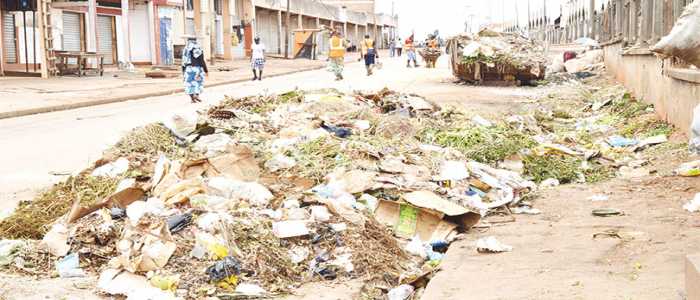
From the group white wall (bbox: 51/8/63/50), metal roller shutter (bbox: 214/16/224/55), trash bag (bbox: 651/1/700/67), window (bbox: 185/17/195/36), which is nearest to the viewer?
trash bag (bbox: 651/1/700/67)

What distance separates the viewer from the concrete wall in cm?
917

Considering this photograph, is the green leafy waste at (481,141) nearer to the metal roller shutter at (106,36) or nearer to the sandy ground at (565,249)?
the sandy ground at (565,249)

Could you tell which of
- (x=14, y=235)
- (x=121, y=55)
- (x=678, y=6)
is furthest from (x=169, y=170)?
(x=121, y=55)

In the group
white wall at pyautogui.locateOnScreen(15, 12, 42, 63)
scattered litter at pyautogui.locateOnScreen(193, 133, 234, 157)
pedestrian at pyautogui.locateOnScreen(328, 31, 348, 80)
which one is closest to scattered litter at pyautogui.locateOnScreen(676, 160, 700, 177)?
scattered litter at pyautogui.locateOnScreen(193, 133, 234, 157)

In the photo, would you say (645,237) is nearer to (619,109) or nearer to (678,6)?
(678,6)

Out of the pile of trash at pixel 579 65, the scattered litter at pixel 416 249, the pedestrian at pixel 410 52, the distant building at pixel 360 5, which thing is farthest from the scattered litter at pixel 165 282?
the distant building at pixel 360 5

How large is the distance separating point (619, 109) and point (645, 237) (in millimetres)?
8245

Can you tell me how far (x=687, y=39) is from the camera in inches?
122

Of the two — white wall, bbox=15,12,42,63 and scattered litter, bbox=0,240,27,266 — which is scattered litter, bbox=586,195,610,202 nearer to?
scattered litter, bbox=0,240,27,266

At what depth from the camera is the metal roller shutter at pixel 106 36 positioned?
1270 inches

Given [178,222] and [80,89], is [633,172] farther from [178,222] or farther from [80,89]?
[80,89]

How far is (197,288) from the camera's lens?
4.82m

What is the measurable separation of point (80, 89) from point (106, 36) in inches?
448

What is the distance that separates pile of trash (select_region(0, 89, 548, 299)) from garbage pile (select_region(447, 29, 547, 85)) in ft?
42.1
